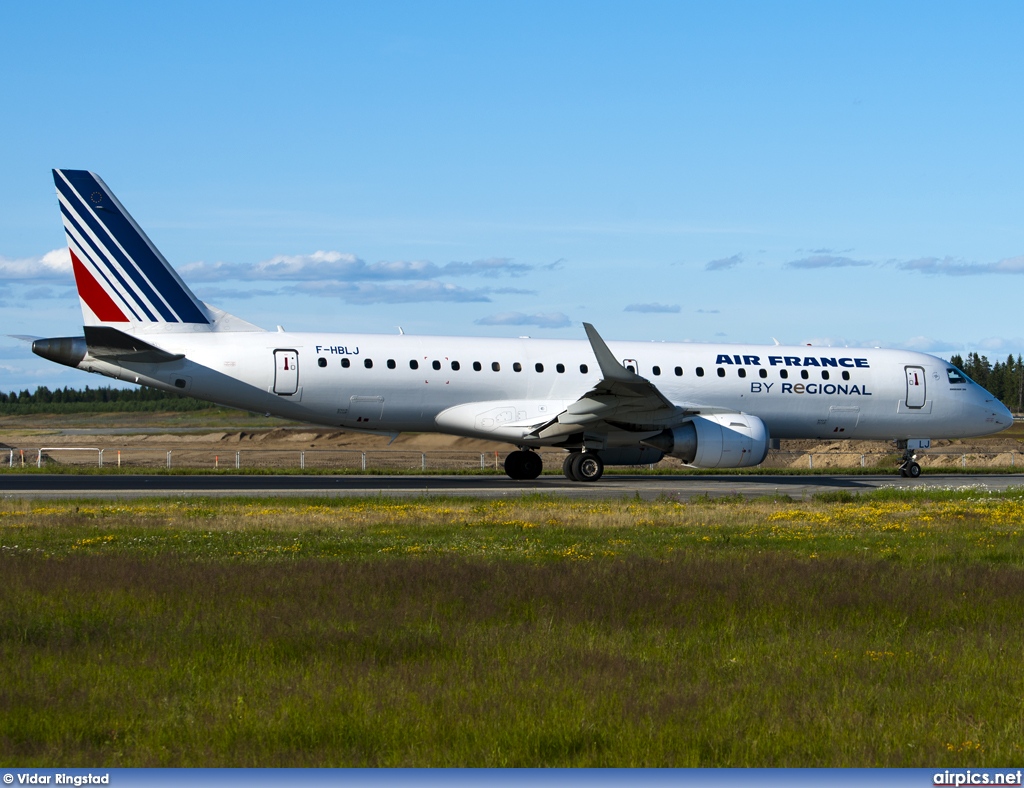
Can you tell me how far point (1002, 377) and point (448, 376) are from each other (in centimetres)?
15339

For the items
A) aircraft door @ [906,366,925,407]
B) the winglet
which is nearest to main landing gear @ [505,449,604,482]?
the winglet

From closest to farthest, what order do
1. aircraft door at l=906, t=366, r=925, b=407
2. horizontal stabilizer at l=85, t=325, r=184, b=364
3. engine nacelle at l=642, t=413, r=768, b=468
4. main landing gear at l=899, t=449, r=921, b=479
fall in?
horizontal stabilizer at l=85, t=325, r=184, b=364 → engine nacelle at l=642, t=413, r=768, b=468 → aircraft door at l=906, t=366, r=925, b=407 → main landing gear at l=899, t=449, r=921, b=479

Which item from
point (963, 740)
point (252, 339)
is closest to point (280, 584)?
point (963, 740)

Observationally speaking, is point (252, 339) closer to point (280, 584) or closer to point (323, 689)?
point (280, 584)

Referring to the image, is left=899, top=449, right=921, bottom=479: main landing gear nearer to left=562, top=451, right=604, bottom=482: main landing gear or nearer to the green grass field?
left=562, top=451, right=604, bottom=482: main landing gear

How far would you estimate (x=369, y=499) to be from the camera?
940 inches

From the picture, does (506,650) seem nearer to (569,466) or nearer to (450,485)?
(450,485)

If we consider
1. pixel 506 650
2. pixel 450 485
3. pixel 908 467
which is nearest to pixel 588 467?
pixel 450 485

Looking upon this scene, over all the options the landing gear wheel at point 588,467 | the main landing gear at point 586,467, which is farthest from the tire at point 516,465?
the landing gear wheel at point 588,467

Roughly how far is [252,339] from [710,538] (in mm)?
15968

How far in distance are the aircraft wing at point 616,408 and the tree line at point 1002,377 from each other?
140m

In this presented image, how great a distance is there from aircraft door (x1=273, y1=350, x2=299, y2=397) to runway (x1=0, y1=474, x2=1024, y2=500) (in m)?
2.46

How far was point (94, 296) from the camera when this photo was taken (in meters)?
28.9

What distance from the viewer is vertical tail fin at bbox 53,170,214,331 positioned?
28.7 meters
